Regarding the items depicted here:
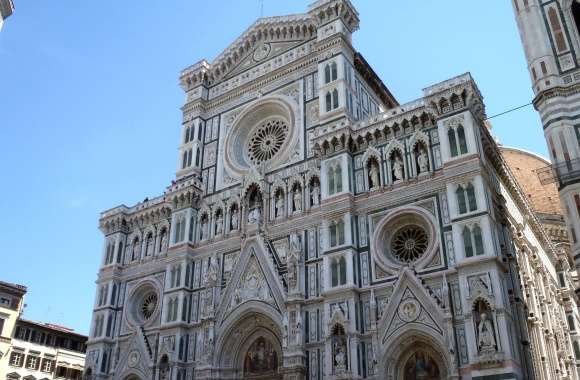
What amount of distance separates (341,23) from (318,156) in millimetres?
7503

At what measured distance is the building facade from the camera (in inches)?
1524

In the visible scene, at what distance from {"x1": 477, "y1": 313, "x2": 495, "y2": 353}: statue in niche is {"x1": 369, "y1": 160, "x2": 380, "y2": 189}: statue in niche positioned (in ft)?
23.6

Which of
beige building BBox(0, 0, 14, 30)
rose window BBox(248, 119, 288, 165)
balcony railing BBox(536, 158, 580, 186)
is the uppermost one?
rose window BBox(248, 119, 288, 165)

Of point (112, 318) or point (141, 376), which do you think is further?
point (112, 318)

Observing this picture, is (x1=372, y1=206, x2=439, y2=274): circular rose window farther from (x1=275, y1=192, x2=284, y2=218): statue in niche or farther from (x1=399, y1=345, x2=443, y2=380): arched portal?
(x1=275, y1=192, x2=284, y2=218): statue in niche

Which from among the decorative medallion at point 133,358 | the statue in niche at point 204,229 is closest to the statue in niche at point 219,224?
the statue in niche at point 204,229

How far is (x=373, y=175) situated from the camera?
24.0 meters

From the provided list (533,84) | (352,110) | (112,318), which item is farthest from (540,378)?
(112,318)

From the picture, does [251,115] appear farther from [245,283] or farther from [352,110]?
[245,283]

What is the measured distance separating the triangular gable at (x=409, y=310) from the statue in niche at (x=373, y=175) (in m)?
4.22

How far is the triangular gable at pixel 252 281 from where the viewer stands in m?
24.5

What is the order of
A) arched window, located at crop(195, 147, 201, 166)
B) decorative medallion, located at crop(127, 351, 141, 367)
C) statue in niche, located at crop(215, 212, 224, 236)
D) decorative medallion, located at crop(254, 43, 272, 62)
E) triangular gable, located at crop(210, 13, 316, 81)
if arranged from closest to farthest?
decorative medallion, located at crop(127, 351, 141, 367), statue in niche, located at crop(215, 212, 224, 236), triangular gable, located at crop(210, 13, 316, 81), arched window, located at crop(195, 147, 201, 166), decorative medallion, located at crop(254, 43, 272, 62)

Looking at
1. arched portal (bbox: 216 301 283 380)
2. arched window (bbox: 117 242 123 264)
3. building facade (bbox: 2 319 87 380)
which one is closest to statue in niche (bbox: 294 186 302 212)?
arched portal (bbox: 216 301 283 380)

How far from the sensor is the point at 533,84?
22.5m
